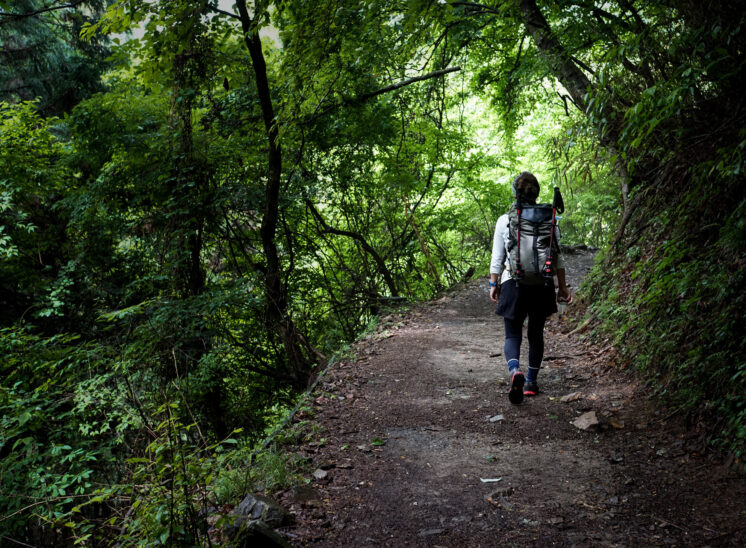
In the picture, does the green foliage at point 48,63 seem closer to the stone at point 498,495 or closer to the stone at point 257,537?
the stone at point 257,537

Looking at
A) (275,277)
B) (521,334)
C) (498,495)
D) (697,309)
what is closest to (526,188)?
(521,334)

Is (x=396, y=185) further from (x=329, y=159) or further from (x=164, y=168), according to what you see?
(x=164, y=168)

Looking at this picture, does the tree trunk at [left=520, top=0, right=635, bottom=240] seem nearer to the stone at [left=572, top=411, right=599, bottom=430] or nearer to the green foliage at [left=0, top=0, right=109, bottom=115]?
the stone at [left=572, top=411, right=599, bottom=430]

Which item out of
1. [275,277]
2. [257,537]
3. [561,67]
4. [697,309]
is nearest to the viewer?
[257,537]

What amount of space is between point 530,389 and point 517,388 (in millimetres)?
399

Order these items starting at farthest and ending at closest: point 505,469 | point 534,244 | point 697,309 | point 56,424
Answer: point 56,424, point 534,244, point 697,309, point 505,469

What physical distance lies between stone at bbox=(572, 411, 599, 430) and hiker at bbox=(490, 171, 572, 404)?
2.03 feet

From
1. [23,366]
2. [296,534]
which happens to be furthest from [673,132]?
[23,366]

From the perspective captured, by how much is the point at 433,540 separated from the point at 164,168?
6977 mm

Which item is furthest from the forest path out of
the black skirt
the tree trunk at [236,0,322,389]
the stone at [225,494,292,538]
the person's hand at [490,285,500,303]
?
the tree trunk at [236,0,322,389]

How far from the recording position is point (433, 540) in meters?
2.56

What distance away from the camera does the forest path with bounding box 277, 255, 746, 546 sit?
2590 millimetres

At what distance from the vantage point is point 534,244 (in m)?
4.36

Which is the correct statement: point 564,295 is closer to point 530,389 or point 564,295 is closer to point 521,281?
point 521,281
